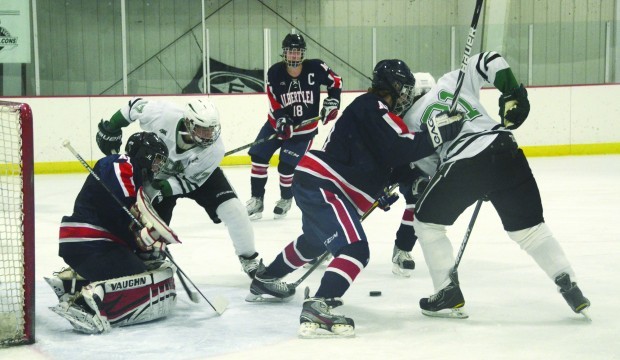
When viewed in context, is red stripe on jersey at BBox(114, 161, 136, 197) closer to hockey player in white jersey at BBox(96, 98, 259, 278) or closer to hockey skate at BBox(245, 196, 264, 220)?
hockey player in white jersey at BBox(96, 98, 259, 278)

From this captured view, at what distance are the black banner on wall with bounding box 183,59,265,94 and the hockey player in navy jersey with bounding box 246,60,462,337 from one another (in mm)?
6360

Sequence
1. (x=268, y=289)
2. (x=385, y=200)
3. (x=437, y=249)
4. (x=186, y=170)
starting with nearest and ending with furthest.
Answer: (x=437, y=249)
(x=385, y=200)
(x=268, y=289)
(x=186, y=170)

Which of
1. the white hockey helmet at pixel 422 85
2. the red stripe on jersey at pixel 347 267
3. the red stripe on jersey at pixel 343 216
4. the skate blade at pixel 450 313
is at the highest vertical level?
the white hockey helmet at pixel 422 85

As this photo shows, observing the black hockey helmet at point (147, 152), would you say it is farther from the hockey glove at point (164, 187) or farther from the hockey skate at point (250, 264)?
the hockey skate at point (250, 264)

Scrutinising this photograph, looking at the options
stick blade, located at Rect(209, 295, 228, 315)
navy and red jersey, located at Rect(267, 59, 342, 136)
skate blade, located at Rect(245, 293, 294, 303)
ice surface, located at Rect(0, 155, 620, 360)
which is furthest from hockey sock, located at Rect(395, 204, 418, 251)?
navy and red jersey, located at Rect(267, 59, 342, 136)

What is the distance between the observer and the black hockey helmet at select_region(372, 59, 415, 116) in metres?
3.32

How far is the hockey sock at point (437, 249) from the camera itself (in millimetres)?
3395

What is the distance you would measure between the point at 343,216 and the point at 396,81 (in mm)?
497

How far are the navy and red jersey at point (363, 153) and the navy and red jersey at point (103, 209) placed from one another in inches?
23.6

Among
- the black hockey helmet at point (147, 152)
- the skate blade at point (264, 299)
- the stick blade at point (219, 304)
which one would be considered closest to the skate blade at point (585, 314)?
the skate blade at point (264, 299)

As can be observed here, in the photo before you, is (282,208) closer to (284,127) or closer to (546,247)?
(284,127)

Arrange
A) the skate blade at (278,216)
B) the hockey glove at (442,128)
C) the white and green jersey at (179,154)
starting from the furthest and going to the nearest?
the skate blade at (278,216) → the white and green jersey at (179,154) → the hockey glove at (442,128)

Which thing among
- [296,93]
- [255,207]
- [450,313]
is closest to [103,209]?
[450,313]

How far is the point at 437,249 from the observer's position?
3.41 meters
